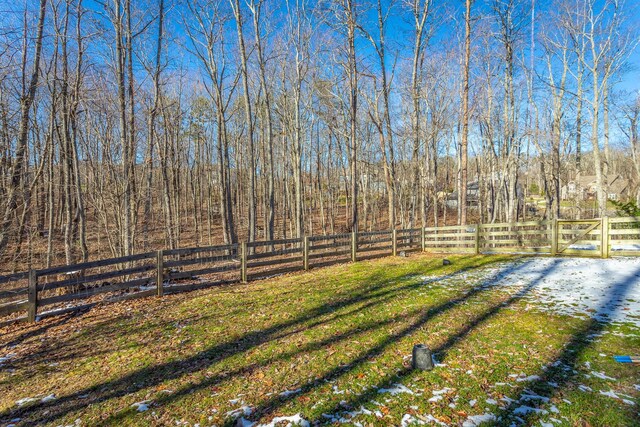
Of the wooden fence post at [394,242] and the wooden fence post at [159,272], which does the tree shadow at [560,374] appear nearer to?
the wooden fence post at [159,272]

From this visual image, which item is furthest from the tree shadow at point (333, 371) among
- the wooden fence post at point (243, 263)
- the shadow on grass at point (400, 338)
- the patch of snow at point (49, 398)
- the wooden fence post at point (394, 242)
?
the wooden fence post at point (394, 242)

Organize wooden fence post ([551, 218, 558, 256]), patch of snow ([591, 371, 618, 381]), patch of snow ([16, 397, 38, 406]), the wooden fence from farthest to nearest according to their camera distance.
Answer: wooden fence post ([551, 218, 558, 256]) < the wooden fence < patch of snow ([16, 397, 38, 406]) < patch of snow ([591, 371, 618, 381])

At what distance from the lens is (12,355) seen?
437cm

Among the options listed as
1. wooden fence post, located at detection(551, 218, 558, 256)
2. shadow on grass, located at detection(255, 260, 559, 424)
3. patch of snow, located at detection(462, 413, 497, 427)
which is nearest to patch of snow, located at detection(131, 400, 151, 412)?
shadow on grass, located at detection(255, 260, 559, 424)

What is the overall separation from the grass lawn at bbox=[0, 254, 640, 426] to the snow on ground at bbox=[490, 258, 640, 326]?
1.46 feet

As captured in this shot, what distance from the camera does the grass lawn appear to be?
275 centimetres

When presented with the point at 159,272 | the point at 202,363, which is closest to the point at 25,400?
the point at 202,363

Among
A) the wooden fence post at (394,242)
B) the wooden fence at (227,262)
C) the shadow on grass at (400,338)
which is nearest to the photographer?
the shadow on grass at (400,338)

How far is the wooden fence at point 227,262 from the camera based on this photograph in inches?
224

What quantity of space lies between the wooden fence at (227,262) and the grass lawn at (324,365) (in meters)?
0.60

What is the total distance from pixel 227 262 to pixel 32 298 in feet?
12.6

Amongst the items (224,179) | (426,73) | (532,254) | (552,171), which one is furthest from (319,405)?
(552,171)

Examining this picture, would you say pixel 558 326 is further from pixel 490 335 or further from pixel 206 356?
pixel 206 356

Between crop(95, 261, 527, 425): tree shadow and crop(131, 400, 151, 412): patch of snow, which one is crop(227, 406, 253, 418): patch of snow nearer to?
crop(95, 261, 527, 425): tree shadow
